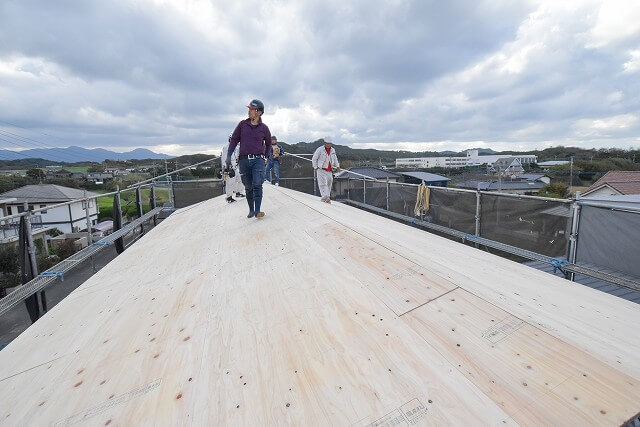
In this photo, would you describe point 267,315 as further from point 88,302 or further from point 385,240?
point 88,302

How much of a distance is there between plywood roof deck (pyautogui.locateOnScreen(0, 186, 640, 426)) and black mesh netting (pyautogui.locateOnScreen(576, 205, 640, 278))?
7.45 feet

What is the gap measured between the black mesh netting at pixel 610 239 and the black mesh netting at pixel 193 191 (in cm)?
1303

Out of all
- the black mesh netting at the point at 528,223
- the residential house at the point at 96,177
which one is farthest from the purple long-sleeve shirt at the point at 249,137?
the residential house at the point at 96,177

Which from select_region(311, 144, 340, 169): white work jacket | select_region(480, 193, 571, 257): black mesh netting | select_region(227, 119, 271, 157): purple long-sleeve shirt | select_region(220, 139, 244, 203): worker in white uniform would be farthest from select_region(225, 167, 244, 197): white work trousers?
select_region(480, 193, 571, 257): black mesh netting

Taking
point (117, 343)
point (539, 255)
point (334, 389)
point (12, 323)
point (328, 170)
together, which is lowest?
point (12, 323)

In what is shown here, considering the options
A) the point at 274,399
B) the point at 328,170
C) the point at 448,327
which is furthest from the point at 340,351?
the point at 328,170

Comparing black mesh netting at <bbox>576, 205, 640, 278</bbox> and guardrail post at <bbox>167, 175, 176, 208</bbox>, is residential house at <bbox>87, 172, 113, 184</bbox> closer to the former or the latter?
guardrail post at <bbox>167, 175, 176, 208</bbox>

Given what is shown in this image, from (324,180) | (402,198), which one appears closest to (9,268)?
(324,180)

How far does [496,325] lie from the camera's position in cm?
187

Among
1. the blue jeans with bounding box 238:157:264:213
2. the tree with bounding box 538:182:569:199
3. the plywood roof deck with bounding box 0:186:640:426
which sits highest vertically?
the blue jeans with bounding box 238:157:264:213

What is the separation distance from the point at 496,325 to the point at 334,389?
1058 millimetres

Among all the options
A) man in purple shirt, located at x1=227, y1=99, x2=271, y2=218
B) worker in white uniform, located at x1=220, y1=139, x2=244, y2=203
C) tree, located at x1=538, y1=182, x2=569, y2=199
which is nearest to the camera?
man in purple shirt, located at x1=227, y1=99, x2=271, y2=218

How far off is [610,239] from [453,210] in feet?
10.2

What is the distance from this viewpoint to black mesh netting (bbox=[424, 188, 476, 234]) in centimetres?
674
